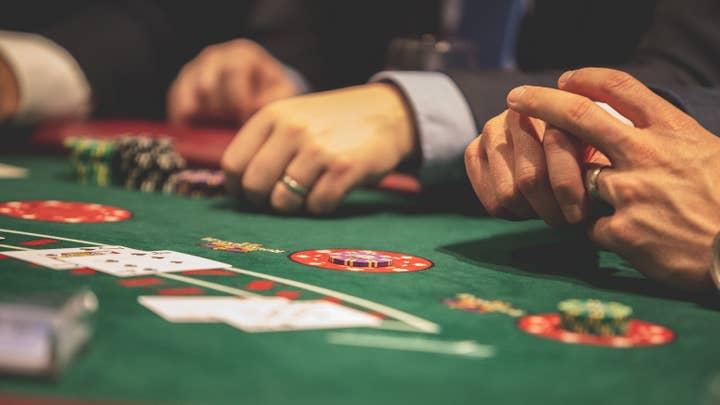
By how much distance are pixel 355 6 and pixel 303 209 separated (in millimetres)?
3405

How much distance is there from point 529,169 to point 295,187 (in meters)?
0.75

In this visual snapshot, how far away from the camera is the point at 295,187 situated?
2365 millimetres

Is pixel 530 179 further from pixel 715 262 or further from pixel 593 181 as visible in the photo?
pixel 715 262

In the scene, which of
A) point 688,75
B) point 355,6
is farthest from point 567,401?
point 355,6

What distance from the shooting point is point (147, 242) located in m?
1.83

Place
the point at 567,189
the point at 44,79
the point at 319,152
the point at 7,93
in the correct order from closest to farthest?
the point at 567,189
the point at 319,152
the point at 7,93
the point at 44,79

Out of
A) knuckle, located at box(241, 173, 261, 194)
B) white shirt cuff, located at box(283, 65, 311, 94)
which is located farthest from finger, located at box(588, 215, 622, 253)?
white shirt cuff, located at box(283, 65, 311, 94)

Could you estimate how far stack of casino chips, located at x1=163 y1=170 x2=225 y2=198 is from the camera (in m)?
2.69

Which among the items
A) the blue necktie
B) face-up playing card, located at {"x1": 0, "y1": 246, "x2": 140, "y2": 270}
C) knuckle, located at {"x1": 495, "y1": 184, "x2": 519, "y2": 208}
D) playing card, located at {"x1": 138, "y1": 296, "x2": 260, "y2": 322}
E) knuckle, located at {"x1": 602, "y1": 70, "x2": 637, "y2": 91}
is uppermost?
the blue necktie

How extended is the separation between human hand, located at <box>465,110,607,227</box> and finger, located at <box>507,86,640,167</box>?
4 centimetres

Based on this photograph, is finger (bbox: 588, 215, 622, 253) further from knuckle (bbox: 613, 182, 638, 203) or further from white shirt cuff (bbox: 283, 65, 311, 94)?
white shirt cuff (bbox: 283, 65, 311, 94)

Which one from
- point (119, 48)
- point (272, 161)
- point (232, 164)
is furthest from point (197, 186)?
point (119, 48)

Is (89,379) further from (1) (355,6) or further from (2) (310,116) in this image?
(1) (355,6)

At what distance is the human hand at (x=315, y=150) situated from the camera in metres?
2.36
